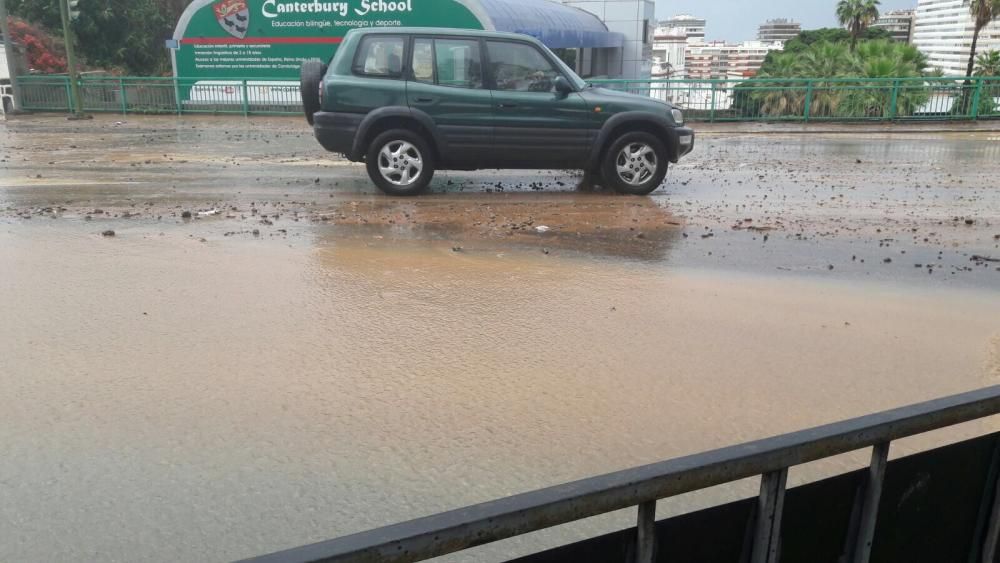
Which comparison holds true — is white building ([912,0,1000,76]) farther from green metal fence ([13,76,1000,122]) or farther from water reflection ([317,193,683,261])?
water reflection ([317,193,683,261])

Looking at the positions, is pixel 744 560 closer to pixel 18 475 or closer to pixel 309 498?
pixel 309 498

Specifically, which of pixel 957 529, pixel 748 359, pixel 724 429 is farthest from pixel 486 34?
pixel 957 529

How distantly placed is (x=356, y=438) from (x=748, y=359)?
7.46 feet

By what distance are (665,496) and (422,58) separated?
8596 millimetres

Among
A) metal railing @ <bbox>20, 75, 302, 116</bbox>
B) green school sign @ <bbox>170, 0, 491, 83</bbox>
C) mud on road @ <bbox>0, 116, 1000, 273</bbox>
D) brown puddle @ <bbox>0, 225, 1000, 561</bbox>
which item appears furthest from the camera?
green school sign @ <bbox>170, 0, 491, 83</bbox>

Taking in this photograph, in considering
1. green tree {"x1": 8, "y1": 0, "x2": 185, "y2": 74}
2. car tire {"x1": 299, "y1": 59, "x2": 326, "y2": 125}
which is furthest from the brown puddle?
green tree {"x1": 8, "y1": 0, "x2": 185, "y2": 74}

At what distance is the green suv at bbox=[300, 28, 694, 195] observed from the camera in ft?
31.3

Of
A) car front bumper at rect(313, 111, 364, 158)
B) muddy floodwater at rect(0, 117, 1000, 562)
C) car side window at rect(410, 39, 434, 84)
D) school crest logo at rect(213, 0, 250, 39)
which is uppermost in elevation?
school crest logo at rect(213, 0, 250, 39)

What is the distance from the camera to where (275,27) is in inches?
1011

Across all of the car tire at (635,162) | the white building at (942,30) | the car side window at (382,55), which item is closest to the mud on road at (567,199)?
the car tire at (635,162)

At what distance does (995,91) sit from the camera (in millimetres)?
20891

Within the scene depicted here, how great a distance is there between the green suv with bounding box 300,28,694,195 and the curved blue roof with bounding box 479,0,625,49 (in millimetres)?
15681

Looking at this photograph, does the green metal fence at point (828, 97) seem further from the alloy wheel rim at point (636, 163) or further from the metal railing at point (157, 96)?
the alloy wheel rim at point (636, 163)

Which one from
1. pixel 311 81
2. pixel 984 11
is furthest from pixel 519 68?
pixel 984 11
